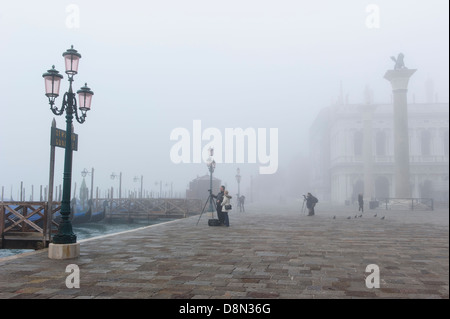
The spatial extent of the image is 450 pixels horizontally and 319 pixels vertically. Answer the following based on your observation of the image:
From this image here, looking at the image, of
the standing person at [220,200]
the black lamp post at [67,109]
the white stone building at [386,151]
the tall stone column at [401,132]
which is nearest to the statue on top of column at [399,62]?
the tall stone column at [401,132]

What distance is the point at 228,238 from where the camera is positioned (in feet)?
35.4

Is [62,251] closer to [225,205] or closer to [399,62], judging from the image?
[225,205]

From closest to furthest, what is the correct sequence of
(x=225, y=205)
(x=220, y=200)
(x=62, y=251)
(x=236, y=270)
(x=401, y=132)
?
1. (x=236, y=270)
2. (x=62, y=251)
3. (x=225, y=205)
4. (x=220, y=200)
5. (x=401, y=132)

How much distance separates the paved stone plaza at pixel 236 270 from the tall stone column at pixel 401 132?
68.6 ft

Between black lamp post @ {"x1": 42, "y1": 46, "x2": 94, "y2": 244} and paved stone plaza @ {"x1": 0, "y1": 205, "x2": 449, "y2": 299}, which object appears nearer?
paved stone plaza @ {"x1": 0, "y1": 205, "x2": 449, "y2": 299}

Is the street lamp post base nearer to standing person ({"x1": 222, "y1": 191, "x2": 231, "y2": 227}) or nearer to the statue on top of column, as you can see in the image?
standing person ({"x1": 222, "y1": 191, "x2": 231, "y2": 227})

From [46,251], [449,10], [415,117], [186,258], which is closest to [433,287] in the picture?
[449,10]

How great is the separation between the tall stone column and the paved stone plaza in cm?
2091

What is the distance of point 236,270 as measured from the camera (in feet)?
20.8

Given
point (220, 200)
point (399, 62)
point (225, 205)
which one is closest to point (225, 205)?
point (225, 205)

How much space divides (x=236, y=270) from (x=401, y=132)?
89.4ft

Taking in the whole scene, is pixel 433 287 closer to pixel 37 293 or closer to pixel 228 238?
pixel 37 293

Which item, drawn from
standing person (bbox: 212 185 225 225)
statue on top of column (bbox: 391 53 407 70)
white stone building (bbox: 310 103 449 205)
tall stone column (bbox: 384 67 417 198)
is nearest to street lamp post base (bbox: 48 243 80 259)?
standing person (bbox: 212 185 225 225)

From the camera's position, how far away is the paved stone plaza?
4.99 metres
